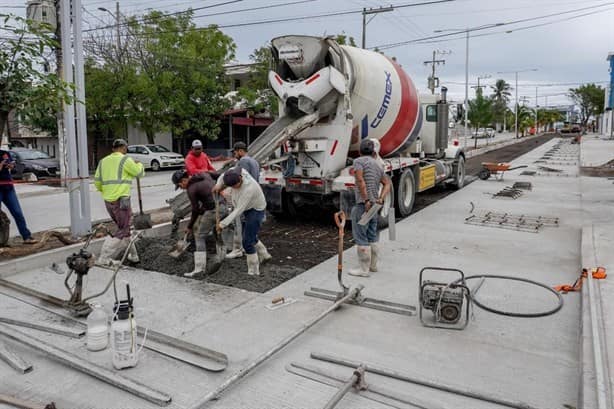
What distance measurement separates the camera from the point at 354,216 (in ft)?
22.7

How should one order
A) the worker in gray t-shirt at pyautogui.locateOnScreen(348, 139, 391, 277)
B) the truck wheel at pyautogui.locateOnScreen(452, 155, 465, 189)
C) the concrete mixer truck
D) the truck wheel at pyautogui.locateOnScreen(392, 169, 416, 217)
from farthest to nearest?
the truck wheel at pyautogui.locateOnScreen(452, 155, 465, 189)
the truck wheel at pyautogui.locateOnScreen(392, 169, 416, 217)
the concrete mixer truck
the worker in gray t-shirt at pyautogui.locateOnScreen(348, 139, 391, 277)

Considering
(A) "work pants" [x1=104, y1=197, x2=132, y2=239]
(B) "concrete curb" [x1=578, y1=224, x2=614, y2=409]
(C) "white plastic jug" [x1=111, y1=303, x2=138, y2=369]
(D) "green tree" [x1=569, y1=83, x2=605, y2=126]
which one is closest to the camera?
(B) "concrete curb" [x1=578, y1=224, x2=614, y2=409]

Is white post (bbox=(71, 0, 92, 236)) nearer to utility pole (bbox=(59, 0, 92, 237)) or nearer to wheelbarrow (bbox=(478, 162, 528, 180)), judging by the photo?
utility pole (bbox=(59, 0, 92, 237))

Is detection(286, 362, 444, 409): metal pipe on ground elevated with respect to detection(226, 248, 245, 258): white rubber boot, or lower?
lower

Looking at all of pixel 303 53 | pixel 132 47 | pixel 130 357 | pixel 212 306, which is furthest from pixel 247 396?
pixel 132 47

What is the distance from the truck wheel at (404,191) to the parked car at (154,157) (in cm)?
1637

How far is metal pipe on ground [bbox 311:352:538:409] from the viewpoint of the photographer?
3.70 m

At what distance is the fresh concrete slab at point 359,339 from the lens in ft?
12.9

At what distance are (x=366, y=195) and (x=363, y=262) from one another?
905 millimetres

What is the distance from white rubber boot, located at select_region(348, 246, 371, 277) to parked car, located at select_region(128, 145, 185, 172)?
1993cm

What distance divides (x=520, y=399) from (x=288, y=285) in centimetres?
325

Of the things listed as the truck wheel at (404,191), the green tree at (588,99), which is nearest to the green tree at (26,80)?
the truck wheel at (404,191)

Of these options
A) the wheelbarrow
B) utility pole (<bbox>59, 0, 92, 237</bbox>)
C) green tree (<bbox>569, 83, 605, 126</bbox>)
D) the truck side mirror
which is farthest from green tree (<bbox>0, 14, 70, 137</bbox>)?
green tree (<bbox>569, 83, 605, 126</bbox>)

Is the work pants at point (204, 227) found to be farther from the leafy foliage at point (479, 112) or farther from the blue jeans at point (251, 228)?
the leafy foliage at point (479, 112)
